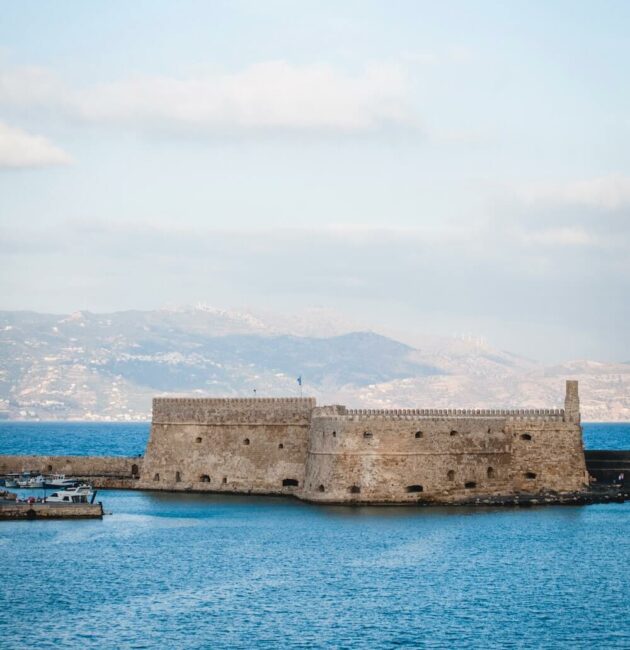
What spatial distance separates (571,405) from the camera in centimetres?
7350

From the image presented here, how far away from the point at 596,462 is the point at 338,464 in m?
17.0

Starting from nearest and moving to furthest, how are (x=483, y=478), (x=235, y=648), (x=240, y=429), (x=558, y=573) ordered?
(x=235, y=648)
(x=558, y=573)
(x=483, y=478)
(x=240, y=429)

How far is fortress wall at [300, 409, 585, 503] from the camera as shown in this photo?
7062 centimetres

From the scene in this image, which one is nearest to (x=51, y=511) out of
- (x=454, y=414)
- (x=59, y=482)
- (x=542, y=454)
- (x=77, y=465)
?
(x=59, y=482)

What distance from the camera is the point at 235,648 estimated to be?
1676 inches

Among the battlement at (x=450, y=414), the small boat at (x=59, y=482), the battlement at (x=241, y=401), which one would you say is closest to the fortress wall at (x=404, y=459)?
the battlement at (x=450, y=414)

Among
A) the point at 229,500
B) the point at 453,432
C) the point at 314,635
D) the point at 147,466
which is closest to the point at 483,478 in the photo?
the point at 453,432

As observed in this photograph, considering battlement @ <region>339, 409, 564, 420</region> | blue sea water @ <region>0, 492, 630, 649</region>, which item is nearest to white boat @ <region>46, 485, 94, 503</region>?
blue sea water @ <region>0, 492, 630, 649</region>

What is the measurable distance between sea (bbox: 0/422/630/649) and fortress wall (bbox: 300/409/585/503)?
1614mm

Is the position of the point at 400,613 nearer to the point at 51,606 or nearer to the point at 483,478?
the point at 51,606

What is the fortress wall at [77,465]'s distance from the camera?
88375mm

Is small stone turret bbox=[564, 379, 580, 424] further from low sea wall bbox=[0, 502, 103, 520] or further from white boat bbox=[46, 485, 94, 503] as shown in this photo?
white boat bbox=[46, 485, 94, 503]

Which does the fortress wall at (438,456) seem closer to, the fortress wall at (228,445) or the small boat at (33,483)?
the fortress wall at (228,445)

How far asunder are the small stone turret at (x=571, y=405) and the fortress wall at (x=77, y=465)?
27.6 m
